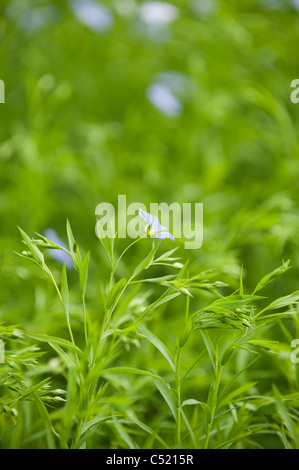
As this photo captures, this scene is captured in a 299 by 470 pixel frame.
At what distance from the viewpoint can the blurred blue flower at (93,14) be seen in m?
2.33

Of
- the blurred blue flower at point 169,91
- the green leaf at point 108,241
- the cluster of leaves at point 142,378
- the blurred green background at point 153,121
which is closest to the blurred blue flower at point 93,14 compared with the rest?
the blurred green background at point 153,121

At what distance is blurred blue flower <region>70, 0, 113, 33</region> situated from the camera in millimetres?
2332

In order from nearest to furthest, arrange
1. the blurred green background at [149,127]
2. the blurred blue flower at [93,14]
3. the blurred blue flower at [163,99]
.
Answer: the blurred green background at [149,127] → the blurred blue flower at [163,99] → the blurred blue flower at [93,14]

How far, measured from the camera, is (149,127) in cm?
207

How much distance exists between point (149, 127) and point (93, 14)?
728 millimetres

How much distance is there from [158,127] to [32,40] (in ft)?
2.34

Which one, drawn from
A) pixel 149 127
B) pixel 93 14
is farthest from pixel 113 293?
pixel 93 14

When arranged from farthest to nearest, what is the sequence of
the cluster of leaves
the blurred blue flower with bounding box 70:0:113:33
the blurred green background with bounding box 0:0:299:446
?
the blurred blue flower with bounding box 70:0:113:33
the blurred green background with bounding box 0:0:299:446
the cluster of leaves

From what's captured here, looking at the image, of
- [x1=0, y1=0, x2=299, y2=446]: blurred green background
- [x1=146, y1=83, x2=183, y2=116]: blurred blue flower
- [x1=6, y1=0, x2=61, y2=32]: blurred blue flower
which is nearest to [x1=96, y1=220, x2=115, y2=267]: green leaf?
[x1=0, y1=0, x2=299, y2=446]: blurred green background

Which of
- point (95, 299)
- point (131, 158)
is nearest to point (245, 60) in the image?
point (131, 158)

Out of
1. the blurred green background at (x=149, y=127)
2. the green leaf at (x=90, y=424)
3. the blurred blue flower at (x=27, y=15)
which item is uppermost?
the blurred blue flower at (x=27, y=15)

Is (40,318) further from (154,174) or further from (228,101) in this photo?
(228,101)

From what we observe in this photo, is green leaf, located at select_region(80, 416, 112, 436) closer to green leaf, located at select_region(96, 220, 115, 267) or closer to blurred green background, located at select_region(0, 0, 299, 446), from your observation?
green leaf, located at select_region(96, 220, 115, 267)

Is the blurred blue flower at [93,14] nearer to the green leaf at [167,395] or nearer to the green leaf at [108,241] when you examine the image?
the green leaf at [108,241]
